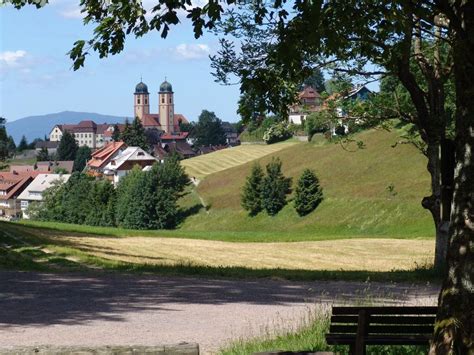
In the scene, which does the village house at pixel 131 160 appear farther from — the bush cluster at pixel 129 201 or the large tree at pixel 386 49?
the large tree at pixel 386 49

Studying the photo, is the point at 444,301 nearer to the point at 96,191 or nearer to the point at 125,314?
the point at 125,314

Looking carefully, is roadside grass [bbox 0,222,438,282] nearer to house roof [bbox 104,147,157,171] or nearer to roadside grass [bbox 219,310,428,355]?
roadside grass [bbox 219,310,428,355]

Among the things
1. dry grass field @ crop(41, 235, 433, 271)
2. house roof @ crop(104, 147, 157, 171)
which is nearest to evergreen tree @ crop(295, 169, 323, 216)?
dry grass field @ crop(41, 235, 433, 271)

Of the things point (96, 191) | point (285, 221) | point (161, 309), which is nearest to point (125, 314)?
point (161, 309)

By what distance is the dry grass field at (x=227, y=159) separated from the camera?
474ft

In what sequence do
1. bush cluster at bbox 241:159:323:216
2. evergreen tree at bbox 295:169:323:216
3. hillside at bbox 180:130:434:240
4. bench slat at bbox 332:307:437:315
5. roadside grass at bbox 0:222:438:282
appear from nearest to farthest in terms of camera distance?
bench slat at bbox 332:307:437:315
roadside grass at bbox 0:222:438:282
hillside at bbox 180:130:434:240
evergreen tree at bbox 295:169:323:216
bush cluster at bbox 241:159:323:216

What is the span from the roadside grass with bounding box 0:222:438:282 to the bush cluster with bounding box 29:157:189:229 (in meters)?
68.7

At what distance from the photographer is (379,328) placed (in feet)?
28.8

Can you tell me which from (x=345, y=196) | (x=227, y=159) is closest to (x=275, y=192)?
(x=345, y=196)

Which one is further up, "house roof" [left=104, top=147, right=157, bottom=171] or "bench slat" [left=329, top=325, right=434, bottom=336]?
"house roof" [left=104, top=147, right=157, bottom=171]

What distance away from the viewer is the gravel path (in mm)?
11734

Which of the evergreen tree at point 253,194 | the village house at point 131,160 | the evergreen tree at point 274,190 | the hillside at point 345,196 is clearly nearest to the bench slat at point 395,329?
the hillside at point 345,196

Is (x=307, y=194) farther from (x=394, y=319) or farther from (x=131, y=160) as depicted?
(x=131, y=160)

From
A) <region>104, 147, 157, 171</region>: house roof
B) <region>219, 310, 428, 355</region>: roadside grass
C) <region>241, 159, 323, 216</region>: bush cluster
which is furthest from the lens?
<region>104, 147, 157, 171</region>: house roof
